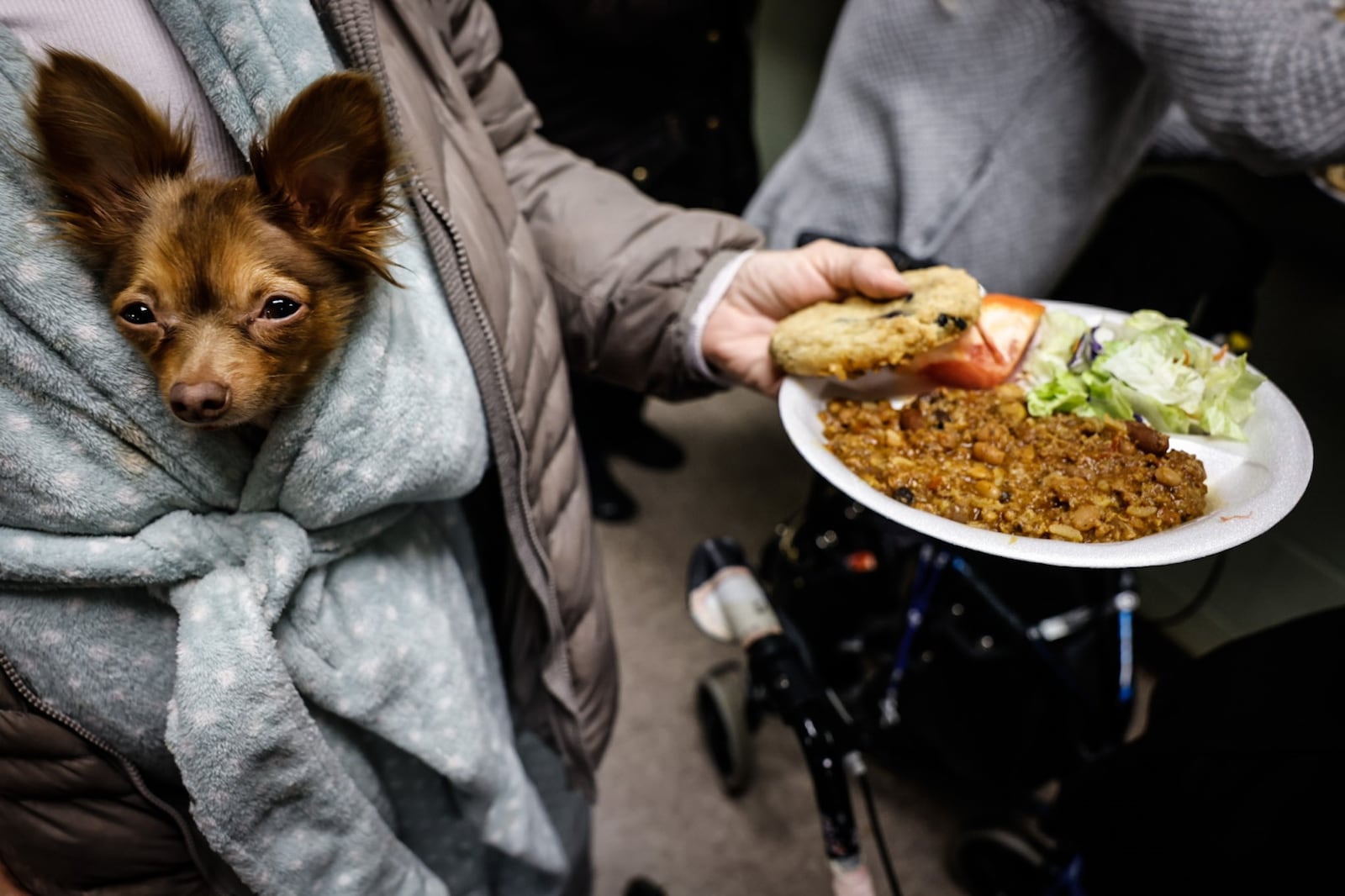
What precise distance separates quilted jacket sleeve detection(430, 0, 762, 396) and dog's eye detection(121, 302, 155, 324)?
0.44 meters

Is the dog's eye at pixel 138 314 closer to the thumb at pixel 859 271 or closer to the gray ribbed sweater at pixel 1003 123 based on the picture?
the thumb at pixel 859 271

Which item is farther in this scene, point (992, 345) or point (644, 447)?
point (644, 447)

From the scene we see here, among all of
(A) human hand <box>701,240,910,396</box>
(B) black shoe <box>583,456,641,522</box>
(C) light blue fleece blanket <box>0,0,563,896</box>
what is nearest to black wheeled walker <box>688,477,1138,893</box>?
(A) human hand <box>701,240,910,396</box>

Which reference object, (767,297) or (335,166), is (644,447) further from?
(335,166)

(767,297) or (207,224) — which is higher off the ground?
(207,224)

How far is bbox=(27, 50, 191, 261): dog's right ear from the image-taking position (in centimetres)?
46

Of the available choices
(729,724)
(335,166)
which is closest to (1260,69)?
(335,166)

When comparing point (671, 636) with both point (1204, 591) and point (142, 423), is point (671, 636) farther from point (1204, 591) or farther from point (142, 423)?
point (142, 423)

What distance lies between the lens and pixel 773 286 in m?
0.87

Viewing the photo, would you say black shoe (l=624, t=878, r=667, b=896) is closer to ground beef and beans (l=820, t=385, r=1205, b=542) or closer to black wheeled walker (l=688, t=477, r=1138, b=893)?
black wheeled walker (l=688, t=477, r=1138, b=893)

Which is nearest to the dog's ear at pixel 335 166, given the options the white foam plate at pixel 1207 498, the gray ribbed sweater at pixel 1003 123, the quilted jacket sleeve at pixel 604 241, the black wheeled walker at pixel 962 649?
the quilted jacket sleeve at pixel 604 241

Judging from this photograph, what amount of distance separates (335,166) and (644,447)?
5.62ft

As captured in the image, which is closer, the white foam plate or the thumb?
the white foam plate

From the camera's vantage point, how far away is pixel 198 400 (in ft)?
1.60
